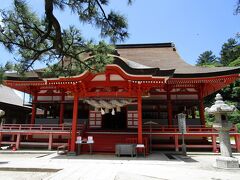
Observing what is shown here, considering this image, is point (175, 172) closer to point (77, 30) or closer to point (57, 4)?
point (77, 30)

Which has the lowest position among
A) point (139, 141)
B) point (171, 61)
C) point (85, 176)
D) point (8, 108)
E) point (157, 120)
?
point (85, 176)

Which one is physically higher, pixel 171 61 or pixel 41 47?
pixel 171 61

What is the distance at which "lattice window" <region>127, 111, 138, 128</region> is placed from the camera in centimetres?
1429

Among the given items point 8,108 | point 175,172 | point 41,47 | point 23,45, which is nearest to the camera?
point 23,45

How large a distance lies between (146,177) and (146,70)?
5.65 metres

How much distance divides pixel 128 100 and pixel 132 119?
3.55m

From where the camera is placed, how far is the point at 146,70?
10.4m

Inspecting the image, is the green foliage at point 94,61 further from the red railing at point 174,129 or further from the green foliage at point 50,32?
the red railing at point 174,129

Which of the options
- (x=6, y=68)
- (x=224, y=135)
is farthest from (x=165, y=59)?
(x=6, y=68)

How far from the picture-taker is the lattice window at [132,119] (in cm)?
1429

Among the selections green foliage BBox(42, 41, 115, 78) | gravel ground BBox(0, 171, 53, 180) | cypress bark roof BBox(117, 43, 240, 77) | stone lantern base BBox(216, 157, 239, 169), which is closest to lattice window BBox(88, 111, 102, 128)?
cypress bark roof BBox(117, 43, 240, 77)

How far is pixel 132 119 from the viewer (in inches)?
566

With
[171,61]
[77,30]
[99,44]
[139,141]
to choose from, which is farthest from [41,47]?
[171,61]

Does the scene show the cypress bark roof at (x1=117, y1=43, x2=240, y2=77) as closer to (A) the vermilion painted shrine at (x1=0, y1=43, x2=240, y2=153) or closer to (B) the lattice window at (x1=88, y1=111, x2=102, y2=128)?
(A) the vermilion painted shrine at (x1=0, y1=43, x2=240, y2=153)
